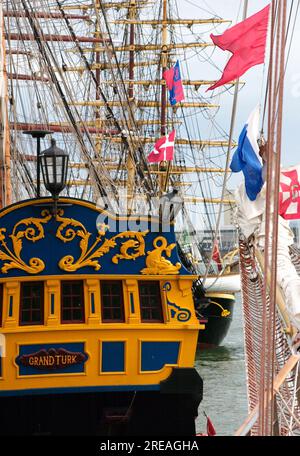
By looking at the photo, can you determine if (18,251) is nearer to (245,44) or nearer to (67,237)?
(67,237)

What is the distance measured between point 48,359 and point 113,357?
27.6 inches

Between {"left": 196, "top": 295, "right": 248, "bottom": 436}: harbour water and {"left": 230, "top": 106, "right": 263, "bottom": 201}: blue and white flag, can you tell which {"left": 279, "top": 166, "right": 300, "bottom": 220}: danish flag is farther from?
{"left": 196, "top": 295, "right": 248, "bottom": 436}: harbour water

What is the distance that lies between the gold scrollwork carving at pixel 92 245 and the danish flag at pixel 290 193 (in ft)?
6.76

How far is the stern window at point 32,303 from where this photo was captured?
38.6ft

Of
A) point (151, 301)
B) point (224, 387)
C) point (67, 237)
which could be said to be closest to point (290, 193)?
point (151, 301)

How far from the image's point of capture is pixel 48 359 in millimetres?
11602

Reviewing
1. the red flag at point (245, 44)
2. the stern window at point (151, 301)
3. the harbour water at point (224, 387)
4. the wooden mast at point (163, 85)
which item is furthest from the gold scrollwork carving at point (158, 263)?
the wooden mast at point (163, 85)

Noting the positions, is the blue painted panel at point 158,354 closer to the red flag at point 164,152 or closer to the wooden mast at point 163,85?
the red flag at point 164,152

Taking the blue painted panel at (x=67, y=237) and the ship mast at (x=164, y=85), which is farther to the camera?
the ship mast at (x=164, y=85)

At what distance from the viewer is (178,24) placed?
4616 centimetres

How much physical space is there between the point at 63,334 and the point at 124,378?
0.82 meters

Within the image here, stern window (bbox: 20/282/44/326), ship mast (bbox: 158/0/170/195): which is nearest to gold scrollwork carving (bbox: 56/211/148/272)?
stern window (bbox: 20/282/44/326)

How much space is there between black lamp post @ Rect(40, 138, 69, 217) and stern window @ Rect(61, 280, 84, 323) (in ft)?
2.83
